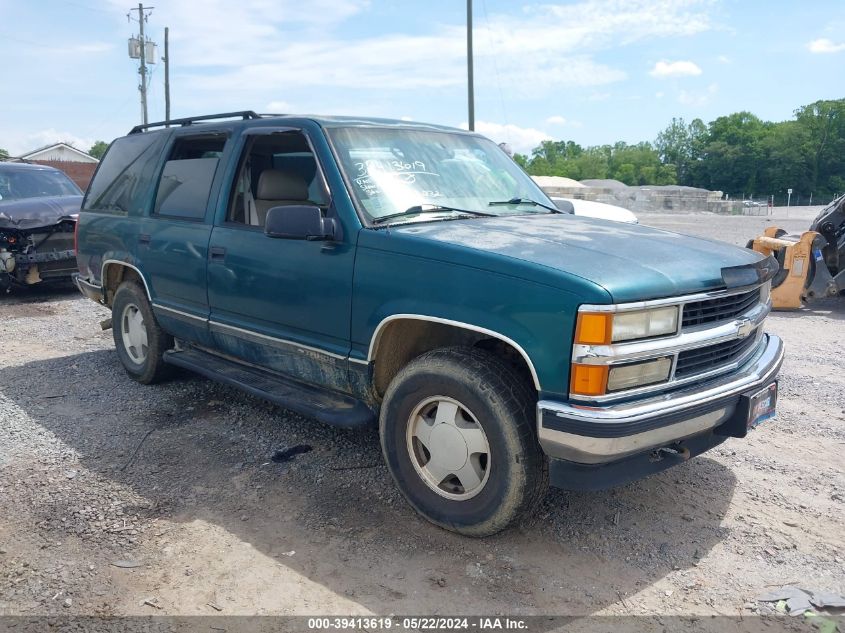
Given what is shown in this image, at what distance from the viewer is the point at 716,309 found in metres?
3.25

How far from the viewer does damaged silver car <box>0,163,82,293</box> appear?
926 centimetres

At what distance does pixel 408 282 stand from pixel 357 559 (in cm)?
129

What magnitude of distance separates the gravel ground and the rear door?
75cm

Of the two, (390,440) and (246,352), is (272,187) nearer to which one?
(246,352)

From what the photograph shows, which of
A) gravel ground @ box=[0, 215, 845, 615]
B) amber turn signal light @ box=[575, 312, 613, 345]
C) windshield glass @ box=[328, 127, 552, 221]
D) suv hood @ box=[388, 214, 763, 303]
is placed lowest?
gravel ground @ box=[0, 215, 845, 615]

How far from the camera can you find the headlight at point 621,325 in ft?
9.14

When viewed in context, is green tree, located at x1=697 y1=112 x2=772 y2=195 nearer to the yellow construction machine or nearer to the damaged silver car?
the yellow construction machine

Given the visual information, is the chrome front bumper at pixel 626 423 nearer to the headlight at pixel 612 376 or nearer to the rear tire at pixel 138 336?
the headlight at pixel 612 376

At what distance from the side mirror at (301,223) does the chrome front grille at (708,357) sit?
1.80m

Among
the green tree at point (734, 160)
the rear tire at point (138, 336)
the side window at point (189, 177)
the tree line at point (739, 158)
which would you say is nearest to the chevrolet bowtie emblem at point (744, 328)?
the side window at point (189, 177)

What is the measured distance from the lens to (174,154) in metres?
5.22

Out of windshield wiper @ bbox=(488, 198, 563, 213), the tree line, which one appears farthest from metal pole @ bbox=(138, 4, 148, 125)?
the tree line

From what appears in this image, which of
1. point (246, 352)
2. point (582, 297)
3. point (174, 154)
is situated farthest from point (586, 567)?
point (174, 154)

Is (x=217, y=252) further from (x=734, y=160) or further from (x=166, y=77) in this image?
(x=734, y=160)
